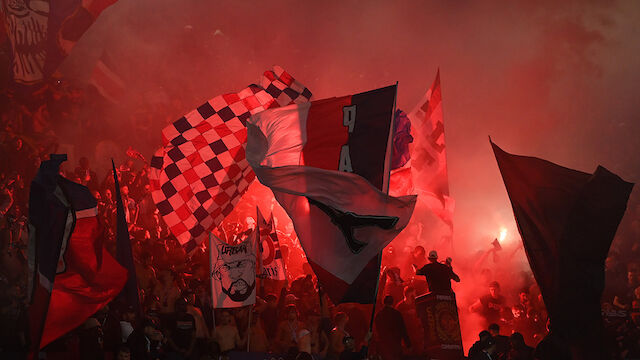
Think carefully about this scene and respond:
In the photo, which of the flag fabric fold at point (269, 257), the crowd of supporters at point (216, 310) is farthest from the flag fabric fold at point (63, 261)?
the flag fabric fold at point (269, 257)

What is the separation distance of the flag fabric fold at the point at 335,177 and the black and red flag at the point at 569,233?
1.49 metres

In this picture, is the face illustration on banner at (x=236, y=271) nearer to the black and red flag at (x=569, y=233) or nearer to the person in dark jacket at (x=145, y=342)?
the person in dark jacket at (x=145, y=342)

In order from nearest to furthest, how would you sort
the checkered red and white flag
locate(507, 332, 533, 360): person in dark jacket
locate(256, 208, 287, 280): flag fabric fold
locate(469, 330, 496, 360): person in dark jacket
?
locate(469, 330, 496, 360): person in dark jacket → locate(507, 332, 533, 360): person in dark jacket → the checkered red and white flag → locate(256, 208, 287, 280): flag fabric fold

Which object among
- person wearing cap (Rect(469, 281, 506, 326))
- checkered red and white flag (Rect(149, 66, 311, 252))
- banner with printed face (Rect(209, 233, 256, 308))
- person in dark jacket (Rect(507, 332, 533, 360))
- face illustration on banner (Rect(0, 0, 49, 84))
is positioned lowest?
person in dark jacket (Rect(507, 332, 533, 360))

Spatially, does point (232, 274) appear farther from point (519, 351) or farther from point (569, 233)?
point (569, 233)

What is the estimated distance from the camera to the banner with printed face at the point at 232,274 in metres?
8.37

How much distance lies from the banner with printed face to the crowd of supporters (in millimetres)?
216

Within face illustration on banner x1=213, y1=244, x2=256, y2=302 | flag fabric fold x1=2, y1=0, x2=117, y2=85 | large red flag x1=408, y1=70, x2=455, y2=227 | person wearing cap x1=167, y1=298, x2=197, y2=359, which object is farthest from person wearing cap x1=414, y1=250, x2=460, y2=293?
flag fabric fold x1=2, y1=0, x2=117, y2=85

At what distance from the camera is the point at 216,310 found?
29.2ft

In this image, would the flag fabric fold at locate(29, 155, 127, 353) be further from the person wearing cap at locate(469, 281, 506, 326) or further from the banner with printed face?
the person wearing cap at locate(469, 281, 506, 326)

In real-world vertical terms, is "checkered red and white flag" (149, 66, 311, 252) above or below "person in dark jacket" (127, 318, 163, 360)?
above

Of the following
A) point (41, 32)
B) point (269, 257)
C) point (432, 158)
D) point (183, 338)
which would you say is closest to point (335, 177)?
point (183, 338)

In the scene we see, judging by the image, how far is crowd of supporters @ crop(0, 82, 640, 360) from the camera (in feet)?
24.1

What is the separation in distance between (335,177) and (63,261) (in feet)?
11.4
